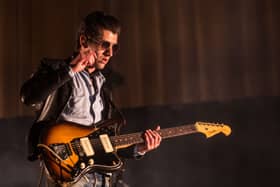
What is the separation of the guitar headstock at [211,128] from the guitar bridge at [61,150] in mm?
597

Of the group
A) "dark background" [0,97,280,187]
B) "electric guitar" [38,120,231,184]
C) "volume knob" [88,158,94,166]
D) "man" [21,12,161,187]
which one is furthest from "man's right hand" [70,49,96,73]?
"dark background" [0,97,280,187]

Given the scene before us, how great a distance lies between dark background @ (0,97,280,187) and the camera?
2.03 m

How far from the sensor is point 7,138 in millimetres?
2307

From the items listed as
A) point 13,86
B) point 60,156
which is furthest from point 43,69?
point 13,86

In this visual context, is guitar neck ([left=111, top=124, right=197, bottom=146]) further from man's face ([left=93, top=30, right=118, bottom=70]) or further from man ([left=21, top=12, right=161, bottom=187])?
man's face ([left=93, top=30, right=118, bottom=70])

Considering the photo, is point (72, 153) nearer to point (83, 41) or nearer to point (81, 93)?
point (81, 93)

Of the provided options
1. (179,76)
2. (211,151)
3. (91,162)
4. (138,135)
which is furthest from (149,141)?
(179,76)

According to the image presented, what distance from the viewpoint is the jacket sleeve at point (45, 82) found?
1.71 meters

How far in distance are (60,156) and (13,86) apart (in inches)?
32.6

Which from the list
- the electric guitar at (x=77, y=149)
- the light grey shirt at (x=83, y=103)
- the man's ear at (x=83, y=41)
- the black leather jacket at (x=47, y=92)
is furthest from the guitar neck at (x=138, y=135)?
the man's ear at (x=83, y=41)

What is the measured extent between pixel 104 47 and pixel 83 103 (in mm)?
275

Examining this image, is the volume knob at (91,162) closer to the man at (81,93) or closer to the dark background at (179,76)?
the man at (81,93)

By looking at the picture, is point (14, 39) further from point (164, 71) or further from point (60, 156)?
point (60, 156)

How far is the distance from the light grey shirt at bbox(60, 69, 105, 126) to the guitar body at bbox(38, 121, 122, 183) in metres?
0.04
